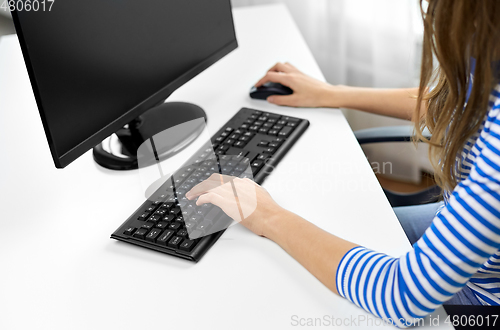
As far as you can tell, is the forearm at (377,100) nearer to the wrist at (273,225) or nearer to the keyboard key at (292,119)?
the keyboard key at (292,119)

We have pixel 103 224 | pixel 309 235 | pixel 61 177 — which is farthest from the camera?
pixel 61 177

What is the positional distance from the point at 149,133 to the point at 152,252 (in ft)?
1.05

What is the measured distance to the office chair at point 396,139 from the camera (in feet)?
3.28

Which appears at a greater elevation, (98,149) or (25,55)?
(25,55)

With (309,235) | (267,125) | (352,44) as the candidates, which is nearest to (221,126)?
(267,125)

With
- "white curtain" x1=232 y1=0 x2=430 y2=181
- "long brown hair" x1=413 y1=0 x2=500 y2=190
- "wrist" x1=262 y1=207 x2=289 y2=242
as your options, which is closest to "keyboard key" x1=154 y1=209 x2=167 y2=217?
"wrist" x1=262 y1=207 x2=289 y2=242

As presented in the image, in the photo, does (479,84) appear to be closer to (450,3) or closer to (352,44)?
(450,3)

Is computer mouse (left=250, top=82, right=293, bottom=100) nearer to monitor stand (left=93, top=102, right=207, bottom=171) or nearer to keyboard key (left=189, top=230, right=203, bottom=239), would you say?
monitor stand (left=93, top=102, right=207, bottom=171)

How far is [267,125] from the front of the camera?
3.07 ft

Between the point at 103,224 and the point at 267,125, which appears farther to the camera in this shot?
the point at 267,125

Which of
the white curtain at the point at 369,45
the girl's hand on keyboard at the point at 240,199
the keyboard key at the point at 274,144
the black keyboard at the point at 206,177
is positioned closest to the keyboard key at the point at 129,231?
the black keyboard at the point at 206,177

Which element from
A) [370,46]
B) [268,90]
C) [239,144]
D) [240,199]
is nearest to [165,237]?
[240,199]

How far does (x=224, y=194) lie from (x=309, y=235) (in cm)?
16

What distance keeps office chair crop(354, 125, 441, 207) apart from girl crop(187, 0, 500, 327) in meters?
0.24
